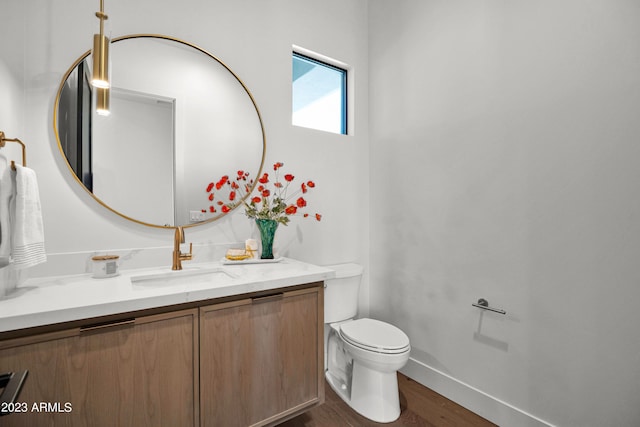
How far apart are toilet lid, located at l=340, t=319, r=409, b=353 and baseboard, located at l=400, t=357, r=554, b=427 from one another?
444 millimetres

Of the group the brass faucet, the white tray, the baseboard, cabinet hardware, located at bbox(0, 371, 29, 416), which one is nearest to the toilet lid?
the baseboard

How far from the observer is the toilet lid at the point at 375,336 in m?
1.65

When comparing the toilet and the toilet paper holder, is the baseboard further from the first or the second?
the toilet paper holder

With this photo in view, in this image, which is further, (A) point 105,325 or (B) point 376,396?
(B) point 376,396

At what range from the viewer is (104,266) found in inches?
53.3

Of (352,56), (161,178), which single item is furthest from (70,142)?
(352,56)

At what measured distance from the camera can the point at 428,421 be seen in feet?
5.57

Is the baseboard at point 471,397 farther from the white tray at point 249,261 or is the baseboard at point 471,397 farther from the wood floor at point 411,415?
the white tray at point 249,261

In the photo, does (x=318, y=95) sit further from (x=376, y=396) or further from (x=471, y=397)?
(x=471, y=397)

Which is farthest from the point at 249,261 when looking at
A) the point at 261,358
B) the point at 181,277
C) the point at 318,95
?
the point at 318,95

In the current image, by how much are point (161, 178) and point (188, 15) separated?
0.94 m

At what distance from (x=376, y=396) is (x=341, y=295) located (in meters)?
0.60

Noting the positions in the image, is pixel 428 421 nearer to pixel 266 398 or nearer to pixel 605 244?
pixel 266 398

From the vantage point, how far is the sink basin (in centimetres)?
141
